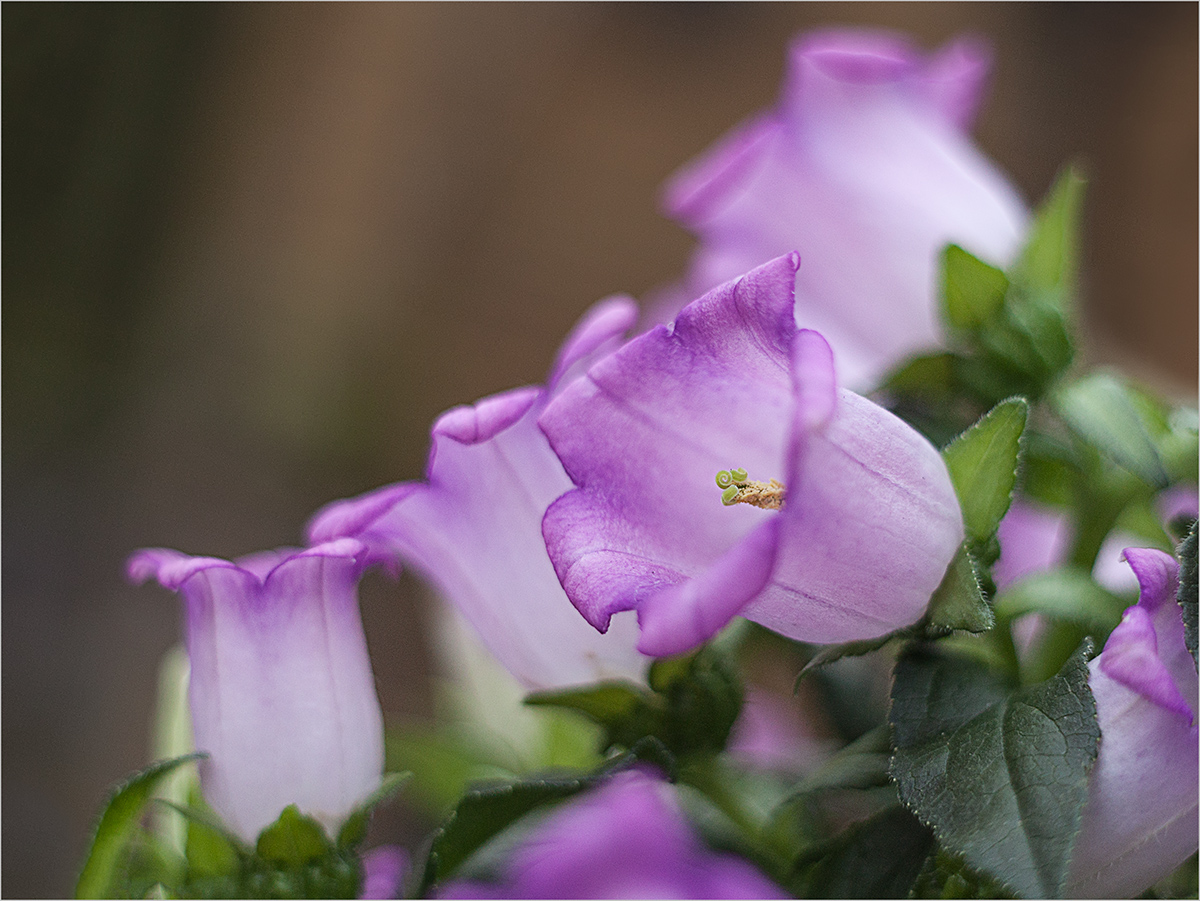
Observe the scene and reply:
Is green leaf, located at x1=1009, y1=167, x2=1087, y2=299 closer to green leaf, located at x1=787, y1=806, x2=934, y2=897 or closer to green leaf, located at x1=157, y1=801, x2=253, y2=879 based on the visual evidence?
green leaf, located at x1=787, y1=806, x2=934, y2=897

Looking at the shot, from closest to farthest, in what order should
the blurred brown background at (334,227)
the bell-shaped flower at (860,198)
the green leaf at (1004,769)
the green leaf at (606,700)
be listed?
the green leaf at (1004,769), the green leaf at (606,700), the bell-shaped flower at (860,198), the blurred brown background at (334,227)

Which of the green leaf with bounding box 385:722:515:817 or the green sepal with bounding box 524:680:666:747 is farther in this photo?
the green leaf with bounding box 385:722:515:817

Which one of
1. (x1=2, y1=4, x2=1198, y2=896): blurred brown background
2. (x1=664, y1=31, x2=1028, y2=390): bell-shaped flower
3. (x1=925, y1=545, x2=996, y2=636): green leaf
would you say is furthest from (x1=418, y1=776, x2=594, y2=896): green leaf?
(x1=2, y1=4, x2=1198, y2=896): blurred brown background

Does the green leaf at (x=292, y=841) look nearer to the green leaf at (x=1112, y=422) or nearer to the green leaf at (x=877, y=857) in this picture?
the green leaf at (x=877, y=857)

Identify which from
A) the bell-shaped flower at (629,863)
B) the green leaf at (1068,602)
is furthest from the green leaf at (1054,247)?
the bell-shaped flower at (629,863)

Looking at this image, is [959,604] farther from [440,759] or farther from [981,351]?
[440,759]

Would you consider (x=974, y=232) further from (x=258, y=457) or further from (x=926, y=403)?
(x=258, y=457)
